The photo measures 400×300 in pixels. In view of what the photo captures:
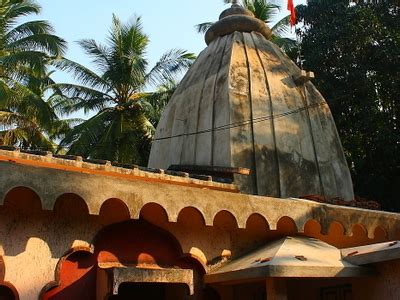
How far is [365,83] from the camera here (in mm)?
16656

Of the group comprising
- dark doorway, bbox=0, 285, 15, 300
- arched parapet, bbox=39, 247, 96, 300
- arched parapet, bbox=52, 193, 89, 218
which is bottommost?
dark doorway, bbox=0, 285, 15, 300

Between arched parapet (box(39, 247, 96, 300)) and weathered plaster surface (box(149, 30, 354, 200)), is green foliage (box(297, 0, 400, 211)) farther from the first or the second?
arched parapet (box(39, 247, 96, 300))

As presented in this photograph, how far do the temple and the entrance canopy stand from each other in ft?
0.06

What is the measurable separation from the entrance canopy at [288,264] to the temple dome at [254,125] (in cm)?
279

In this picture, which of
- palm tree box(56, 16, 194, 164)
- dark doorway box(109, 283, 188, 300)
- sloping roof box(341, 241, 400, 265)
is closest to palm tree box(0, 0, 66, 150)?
palm tree box(56, 16, 194, 164)

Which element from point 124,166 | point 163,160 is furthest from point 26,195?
point 163,160

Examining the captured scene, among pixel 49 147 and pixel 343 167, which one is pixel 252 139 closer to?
pixel 343 167

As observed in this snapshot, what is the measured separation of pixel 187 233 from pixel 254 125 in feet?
14.2

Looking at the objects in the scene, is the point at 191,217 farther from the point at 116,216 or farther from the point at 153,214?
the point at 116,216

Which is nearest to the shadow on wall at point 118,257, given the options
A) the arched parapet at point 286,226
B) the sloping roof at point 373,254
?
the arched parapet at point 286,226

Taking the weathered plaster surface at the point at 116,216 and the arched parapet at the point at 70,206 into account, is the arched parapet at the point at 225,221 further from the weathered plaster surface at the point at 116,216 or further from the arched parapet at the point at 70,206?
the arched parapet at the point at 70,206

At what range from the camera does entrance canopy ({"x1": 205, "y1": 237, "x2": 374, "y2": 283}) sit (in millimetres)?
6688

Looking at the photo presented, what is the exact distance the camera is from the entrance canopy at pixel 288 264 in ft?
21.9

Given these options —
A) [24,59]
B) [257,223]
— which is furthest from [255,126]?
[24,59]
